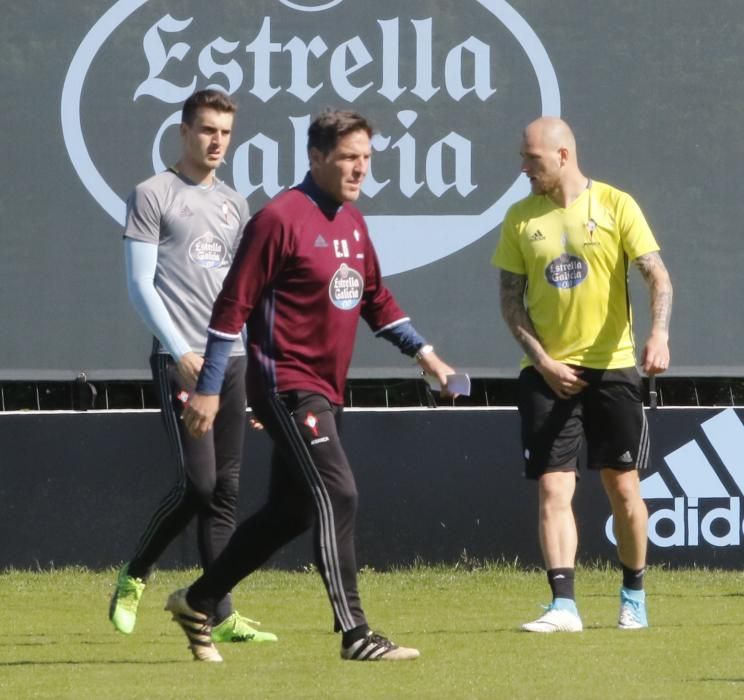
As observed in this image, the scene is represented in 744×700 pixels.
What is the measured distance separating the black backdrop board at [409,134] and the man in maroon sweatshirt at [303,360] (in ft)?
10.2

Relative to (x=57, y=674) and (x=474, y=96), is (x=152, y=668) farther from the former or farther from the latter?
(x=474, y=96)

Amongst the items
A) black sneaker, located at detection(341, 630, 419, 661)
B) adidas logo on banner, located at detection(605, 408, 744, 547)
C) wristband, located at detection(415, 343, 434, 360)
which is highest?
wristband, located at detection(415, 343, 434, 360)

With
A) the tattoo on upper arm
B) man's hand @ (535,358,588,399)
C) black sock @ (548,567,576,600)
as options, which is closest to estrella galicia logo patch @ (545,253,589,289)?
Result: the tattoo on upper arm

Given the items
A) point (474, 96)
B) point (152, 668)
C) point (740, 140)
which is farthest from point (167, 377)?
point (740, 140)

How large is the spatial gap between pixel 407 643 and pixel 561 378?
1.16 metres

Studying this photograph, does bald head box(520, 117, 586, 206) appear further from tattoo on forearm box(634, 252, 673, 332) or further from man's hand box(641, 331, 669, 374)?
man's hand box(641, 331, 669, 374)

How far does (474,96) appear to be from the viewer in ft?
28.1

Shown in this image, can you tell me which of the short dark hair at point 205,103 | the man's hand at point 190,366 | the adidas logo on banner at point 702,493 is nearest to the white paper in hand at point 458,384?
the man's hand at point 190,366

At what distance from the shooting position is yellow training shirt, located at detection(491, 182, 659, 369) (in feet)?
21.2

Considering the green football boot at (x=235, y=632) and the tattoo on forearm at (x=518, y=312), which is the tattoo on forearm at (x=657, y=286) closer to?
the tattoo on forearm at (x=518, y=312)

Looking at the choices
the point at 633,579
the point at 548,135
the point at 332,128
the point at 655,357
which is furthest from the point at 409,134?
the point at 332,128

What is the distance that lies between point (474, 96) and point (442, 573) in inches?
95.6

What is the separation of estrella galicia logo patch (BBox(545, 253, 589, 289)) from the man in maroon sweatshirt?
1207 millimetres

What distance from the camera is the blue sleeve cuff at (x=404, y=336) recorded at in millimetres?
5668
